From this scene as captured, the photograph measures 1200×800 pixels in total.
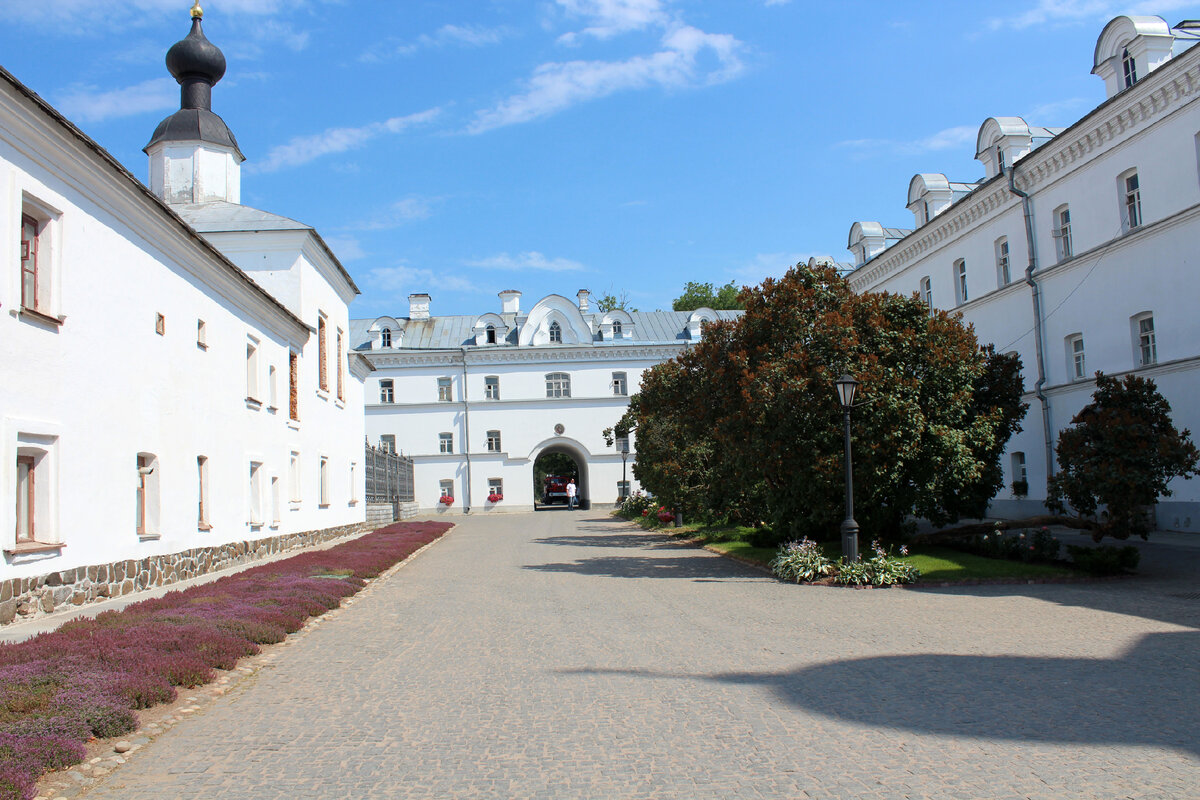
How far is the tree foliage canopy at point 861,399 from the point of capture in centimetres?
1552

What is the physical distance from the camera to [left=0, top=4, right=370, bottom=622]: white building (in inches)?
440

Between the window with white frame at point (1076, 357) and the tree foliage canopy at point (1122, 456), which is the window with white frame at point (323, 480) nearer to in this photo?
the tree foliage canopy at point (1122, 456)

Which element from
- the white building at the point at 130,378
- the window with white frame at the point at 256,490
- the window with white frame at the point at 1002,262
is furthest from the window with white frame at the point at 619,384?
the window with white frame at the point at 256,490

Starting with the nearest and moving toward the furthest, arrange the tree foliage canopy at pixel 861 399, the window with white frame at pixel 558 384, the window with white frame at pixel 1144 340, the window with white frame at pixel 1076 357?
the tree foliage canopy at pixel 861 399, the window with white frame at pixel 1144 340, the window with white frame at pixel 1076 357, the window with white frame at pixel 558 384

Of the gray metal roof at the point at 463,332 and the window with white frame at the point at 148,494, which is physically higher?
the gray metal roof at the point at 463,332

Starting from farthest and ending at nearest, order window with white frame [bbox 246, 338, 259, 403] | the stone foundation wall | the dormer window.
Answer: the dormer window, window with white frame [bbox 246, 338, 259, 403], the stone foundation wall

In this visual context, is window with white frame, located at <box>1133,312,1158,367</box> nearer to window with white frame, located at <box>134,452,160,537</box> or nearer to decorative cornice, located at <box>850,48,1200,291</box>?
decorative cornice, located at <box>850,48,1200,291</box>

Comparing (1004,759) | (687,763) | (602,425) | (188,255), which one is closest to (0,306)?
(188,255)

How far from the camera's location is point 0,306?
10.5 metres

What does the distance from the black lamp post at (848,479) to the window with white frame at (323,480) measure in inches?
709

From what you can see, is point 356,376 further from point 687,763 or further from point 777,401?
point 687,763

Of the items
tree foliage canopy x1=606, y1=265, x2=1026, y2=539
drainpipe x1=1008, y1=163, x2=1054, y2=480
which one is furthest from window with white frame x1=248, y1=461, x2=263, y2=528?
drainpipe x1=1008, y1=163, x2=1054, y2=480

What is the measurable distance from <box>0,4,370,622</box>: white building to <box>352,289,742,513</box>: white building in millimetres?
30105

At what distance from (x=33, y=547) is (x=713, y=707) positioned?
343 inches
